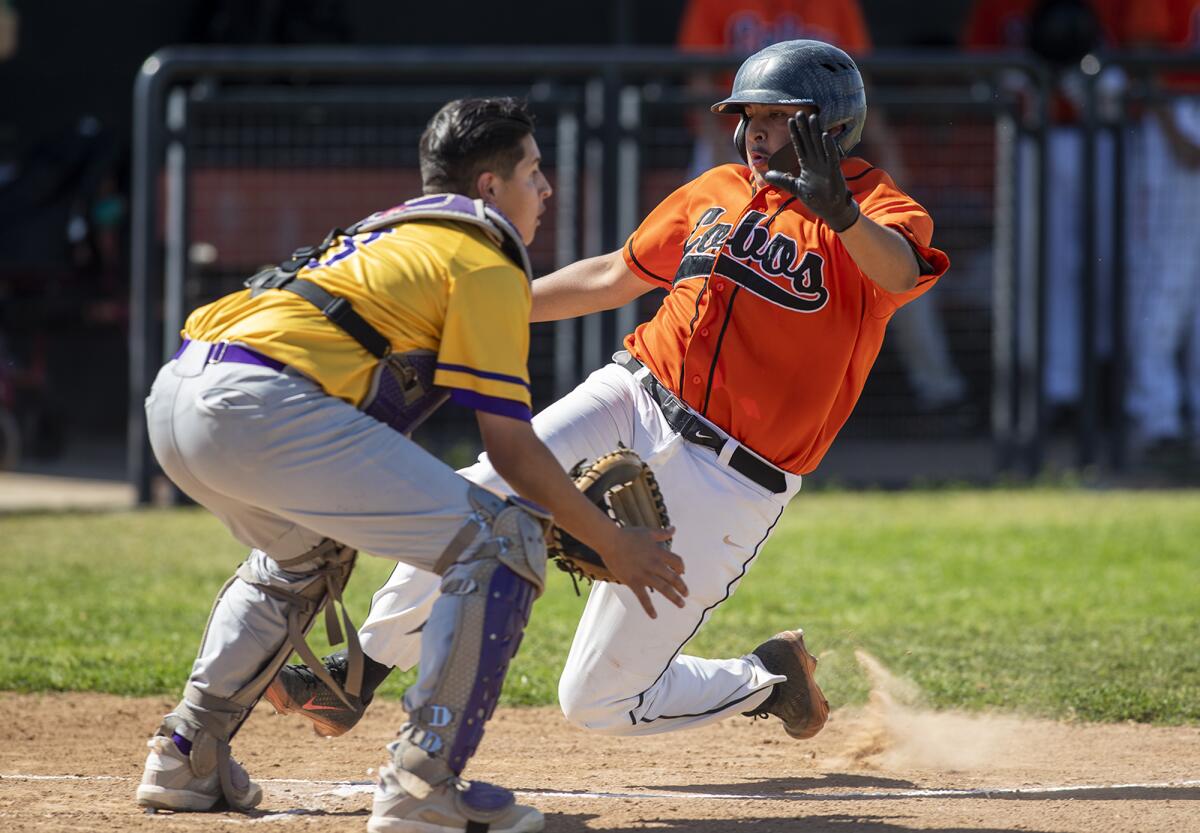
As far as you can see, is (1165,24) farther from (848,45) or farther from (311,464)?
(311,464)

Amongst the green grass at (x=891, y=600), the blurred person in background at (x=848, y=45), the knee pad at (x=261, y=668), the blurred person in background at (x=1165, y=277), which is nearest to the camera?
the knee pad at (x=261, y=668)

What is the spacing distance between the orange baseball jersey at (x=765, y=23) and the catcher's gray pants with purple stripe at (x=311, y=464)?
22.2ft

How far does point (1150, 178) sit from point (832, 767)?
5978 mm

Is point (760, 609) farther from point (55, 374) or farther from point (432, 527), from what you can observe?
point (55, 374)

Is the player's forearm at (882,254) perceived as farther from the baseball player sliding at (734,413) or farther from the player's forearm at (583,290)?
the player's forearm at (583,290)

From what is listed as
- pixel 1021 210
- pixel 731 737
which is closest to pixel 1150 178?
pixel 1021 210

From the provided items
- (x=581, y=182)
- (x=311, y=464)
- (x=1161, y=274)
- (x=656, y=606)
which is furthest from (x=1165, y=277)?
(x=311, y=464)

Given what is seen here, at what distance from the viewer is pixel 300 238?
9.32 m

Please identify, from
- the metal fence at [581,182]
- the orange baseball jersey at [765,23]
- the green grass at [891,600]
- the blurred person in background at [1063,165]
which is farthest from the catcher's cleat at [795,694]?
the orange baseball jersey at [765,23]

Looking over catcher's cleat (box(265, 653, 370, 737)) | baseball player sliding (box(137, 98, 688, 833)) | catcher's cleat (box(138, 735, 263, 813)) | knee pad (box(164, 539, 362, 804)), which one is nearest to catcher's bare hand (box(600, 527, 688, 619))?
baseball player sliding (box(137, 98, 688, 833))

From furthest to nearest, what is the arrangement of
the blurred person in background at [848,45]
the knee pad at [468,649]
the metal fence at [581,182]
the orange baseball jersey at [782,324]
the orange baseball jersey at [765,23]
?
the orange baseball jersey at [765,23], the blurred person in background at [848,45], the metal fence at [581,182], the orange baseball jersey at [782,324], the knee pad at [468,649]

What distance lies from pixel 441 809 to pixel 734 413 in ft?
4.21

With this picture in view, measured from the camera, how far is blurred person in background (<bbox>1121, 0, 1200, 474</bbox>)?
9.43m

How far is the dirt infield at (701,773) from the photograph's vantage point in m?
3.76
